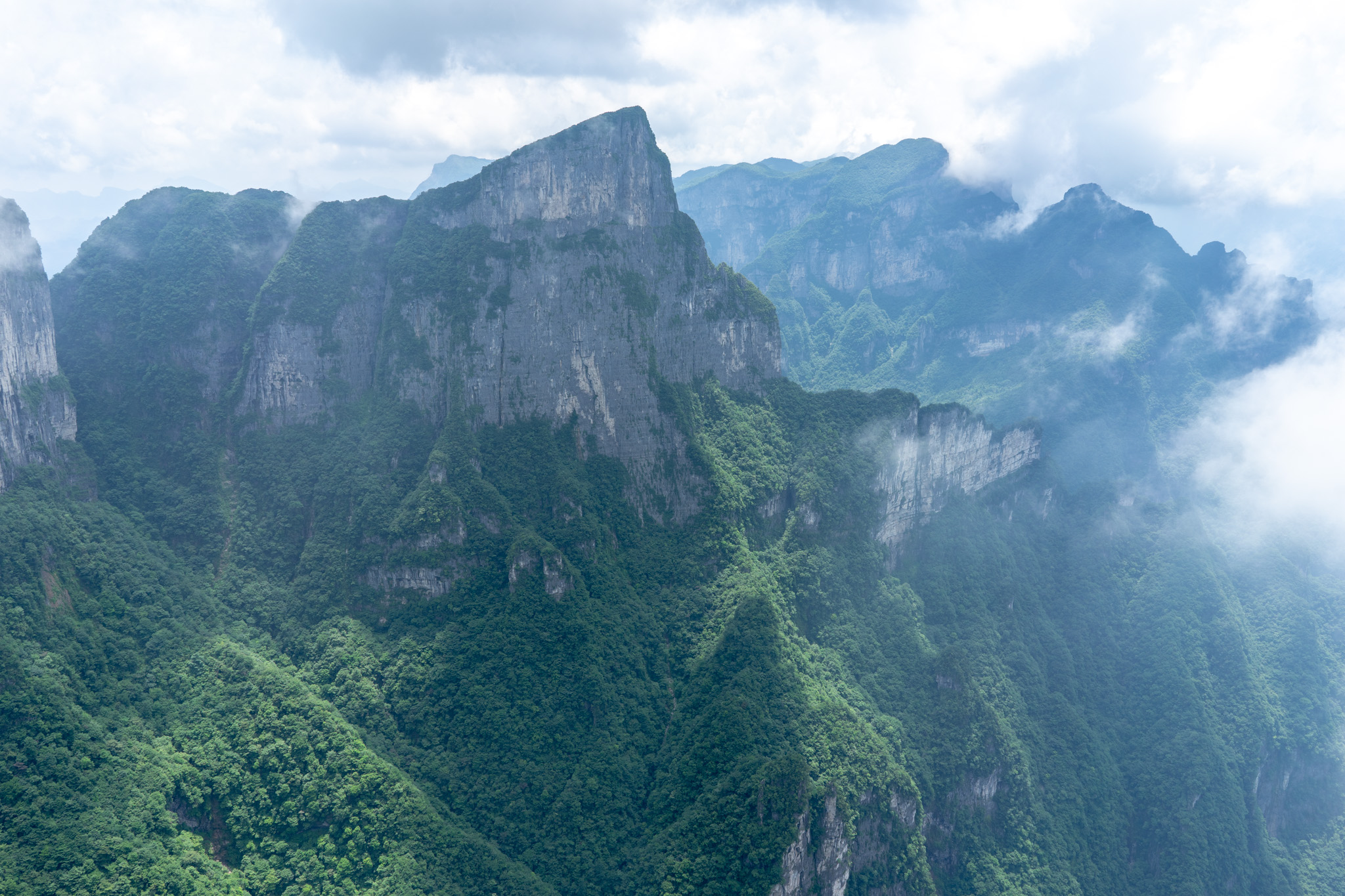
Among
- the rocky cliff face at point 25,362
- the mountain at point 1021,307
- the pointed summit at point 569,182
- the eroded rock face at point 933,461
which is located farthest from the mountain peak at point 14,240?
the mountain at point 1021,307

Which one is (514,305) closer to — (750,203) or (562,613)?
(562,613)

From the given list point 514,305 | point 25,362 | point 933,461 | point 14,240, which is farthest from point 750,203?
point 25,362

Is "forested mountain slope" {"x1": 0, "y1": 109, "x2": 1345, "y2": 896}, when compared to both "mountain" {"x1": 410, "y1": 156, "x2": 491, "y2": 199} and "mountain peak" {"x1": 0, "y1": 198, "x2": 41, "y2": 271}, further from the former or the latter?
"mountain" {"x1": 410, "y1": 156, "x2": 491, "y2": 199}

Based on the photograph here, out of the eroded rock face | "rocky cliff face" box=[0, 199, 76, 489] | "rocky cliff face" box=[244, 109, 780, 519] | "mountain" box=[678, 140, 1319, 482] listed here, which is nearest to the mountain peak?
"rocky cliff face" box=[0, 199, 76, 489]

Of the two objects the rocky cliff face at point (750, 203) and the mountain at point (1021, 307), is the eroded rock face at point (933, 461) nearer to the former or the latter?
the mountain at point (1021, 307)

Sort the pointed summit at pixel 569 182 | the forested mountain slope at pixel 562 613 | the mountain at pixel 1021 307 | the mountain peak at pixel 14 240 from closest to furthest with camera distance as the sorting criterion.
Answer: the forested mountain slope at pixel 562 613 → the mountain peak at pixel 14 240 → the pointed summit at pixel 569 182 → the mountain at pixel 1021 307
